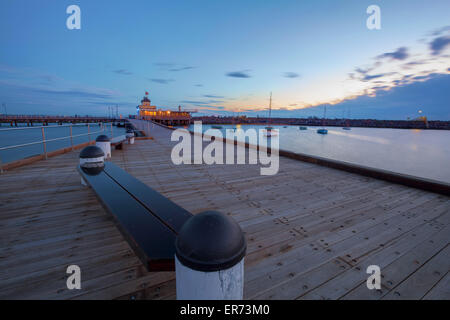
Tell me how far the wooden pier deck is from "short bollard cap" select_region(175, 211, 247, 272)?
920 millimetres

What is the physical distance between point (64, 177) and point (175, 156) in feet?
11.4

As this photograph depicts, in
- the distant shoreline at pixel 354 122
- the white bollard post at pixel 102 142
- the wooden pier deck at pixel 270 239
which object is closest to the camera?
the wooden pier deck at pixel 270 239

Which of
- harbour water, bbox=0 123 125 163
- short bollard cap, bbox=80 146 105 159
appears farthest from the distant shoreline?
short bollard cap, bbox=80 146 105 159

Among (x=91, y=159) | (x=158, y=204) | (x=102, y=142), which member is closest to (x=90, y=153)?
(x=91, y=159)

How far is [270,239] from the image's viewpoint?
249 centimetres

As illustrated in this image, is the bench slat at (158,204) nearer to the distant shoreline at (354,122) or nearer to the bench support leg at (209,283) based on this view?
the bench support leg at (209,283)

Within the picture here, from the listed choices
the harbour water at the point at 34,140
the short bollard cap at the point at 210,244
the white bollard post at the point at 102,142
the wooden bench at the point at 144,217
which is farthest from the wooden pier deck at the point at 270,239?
the harbour water at the point at 34,140

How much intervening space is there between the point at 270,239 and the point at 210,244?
1724 mm

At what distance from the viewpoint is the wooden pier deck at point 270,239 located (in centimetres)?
176

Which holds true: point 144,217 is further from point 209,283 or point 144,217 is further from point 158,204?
point 209,283

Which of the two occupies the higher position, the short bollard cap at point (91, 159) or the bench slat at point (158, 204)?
the short bollard cap at point (91, 159)

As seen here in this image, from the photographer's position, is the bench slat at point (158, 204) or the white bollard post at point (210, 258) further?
the bench slat at point (158, 204)
